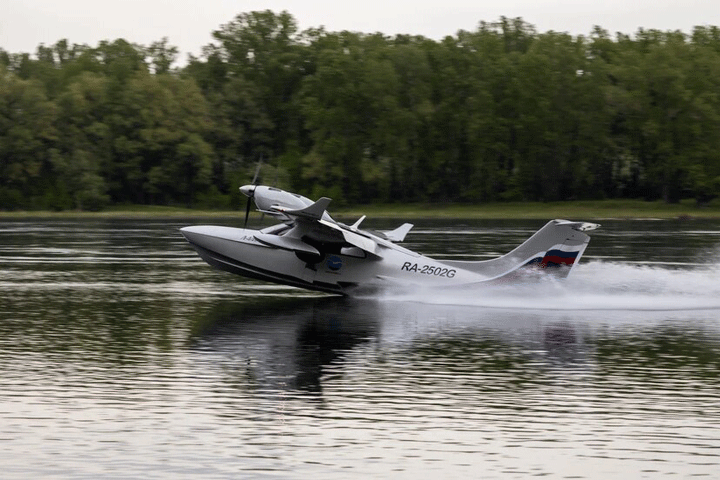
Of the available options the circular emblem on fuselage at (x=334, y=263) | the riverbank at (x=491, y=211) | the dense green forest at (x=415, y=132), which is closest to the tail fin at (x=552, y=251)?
the circular emblem on fuselage at (x=334, y=263)

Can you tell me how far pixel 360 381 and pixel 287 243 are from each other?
10.0m

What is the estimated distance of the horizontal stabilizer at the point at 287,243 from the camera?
2659 centimetres

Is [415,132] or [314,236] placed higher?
[415,132]

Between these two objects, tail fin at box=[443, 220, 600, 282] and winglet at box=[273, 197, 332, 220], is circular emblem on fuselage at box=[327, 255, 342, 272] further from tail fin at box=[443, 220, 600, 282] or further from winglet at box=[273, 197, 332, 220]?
tail fin at box=[443, 220, 600, 282]

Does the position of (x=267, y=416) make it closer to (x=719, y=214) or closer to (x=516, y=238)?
(x=516, y=238)

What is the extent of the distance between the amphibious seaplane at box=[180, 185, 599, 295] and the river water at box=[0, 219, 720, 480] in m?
0.48

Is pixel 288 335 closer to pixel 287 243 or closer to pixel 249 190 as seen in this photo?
pixel 287 243

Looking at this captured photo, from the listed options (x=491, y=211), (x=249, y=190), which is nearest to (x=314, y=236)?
(x=249, y=190)

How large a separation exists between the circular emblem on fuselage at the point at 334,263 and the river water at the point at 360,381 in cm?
89

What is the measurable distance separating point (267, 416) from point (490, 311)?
38.7 feet

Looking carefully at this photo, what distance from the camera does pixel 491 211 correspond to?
101 m

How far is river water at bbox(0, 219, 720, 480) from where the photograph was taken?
12.6 m

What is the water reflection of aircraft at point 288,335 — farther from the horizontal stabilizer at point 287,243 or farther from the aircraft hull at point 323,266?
the horizontal stabilizer at point 287,243

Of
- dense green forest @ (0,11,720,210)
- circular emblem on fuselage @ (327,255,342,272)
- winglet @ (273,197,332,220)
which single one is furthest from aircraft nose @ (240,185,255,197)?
dense green forest @ (0,11,720,210)
